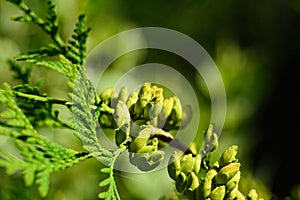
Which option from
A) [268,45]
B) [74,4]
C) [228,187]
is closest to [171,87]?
[74,4]

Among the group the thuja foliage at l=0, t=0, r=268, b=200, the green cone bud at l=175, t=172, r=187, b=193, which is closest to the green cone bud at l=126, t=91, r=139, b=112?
the thuja foliage at l=0, t=0, r=268, b=200

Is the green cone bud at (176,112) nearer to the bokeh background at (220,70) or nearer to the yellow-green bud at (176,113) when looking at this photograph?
the yellow-green bud at (176,113)

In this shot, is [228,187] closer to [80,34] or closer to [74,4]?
[80,34]

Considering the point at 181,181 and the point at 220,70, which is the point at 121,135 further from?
the point at 220,70

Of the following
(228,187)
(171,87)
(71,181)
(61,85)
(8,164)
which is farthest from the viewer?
(171,87)

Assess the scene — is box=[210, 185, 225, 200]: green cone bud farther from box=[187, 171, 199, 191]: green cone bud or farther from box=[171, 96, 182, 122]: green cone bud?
box=[171, 96, 182, 122]: green cone bud

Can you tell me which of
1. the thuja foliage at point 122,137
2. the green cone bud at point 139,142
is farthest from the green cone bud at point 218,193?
the green cone bud at point 139,142
